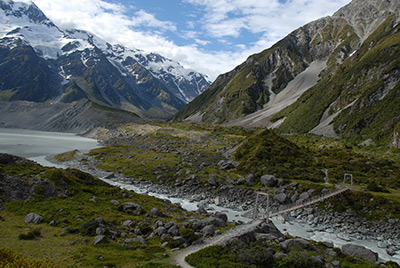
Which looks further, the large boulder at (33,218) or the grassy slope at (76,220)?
the large boulder at (33,218)

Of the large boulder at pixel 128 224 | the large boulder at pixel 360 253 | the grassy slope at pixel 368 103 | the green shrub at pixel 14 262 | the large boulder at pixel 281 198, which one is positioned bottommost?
the large boulder at pixel 360 253

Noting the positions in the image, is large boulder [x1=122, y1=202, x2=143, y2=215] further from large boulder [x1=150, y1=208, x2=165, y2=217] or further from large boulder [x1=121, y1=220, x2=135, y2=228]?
large boulder [x1=121, y1=220, x2=135, y2=228]

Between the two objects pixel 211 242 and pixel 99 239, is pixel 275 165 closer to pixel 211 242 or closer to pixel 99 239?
pixel 211 242

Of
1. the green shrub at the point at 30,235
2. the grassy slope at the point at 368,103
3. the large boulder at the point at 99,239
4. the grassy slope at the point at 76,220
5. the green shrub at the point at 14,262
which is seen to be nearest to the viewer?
the green shrub at the point at 14,262

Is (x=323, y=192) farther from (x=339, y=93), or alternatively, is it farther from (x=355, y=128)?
(x=339, y=93)

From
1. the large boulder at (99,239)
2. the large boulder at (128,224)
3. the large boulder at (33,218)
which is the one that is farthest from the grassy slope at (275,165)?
the large boulder at (99,239)

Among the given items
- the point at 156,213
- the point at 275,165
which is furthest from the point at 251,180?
the point at 156,213

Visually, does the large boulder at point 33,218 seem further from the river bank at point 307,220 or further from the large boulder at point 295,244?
the large boulder at point 295,244
